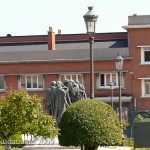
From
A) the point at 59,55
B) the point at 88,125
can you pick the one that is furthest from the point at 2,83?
the point at 88,125

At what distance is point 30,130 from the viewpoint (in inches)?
963

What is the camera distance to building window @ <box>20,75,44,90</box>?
225 feet

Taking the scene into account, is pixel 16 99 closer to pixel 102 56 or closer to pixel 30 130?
pixel 30 130

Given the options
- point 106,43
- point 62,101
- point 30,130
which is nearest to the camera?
point 30,130

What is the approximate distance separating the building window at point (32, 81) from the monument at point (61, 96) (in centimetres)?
3486

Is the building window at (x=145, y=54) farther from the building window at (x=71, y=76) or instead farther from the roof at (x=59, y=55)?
the building window at (x=71, y=76)

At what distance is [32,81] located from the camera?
6881cm

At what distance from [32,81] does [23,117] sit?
44380 mm

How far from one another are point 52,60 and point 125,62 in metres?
6.08

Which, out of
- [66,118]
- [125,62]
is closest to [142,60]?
[125,62]

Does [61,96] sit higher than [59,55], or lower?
lower

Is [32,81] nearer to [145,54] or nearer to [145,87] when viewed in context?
[145,87]

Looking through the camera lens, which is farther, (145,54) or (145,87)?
(145,54)

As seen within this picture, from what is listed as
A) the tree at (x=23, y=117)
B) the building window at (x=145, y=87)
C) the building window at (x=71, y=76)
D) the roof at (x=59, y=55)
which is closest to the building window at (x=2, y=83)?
the roof at (x=59, y=55)
